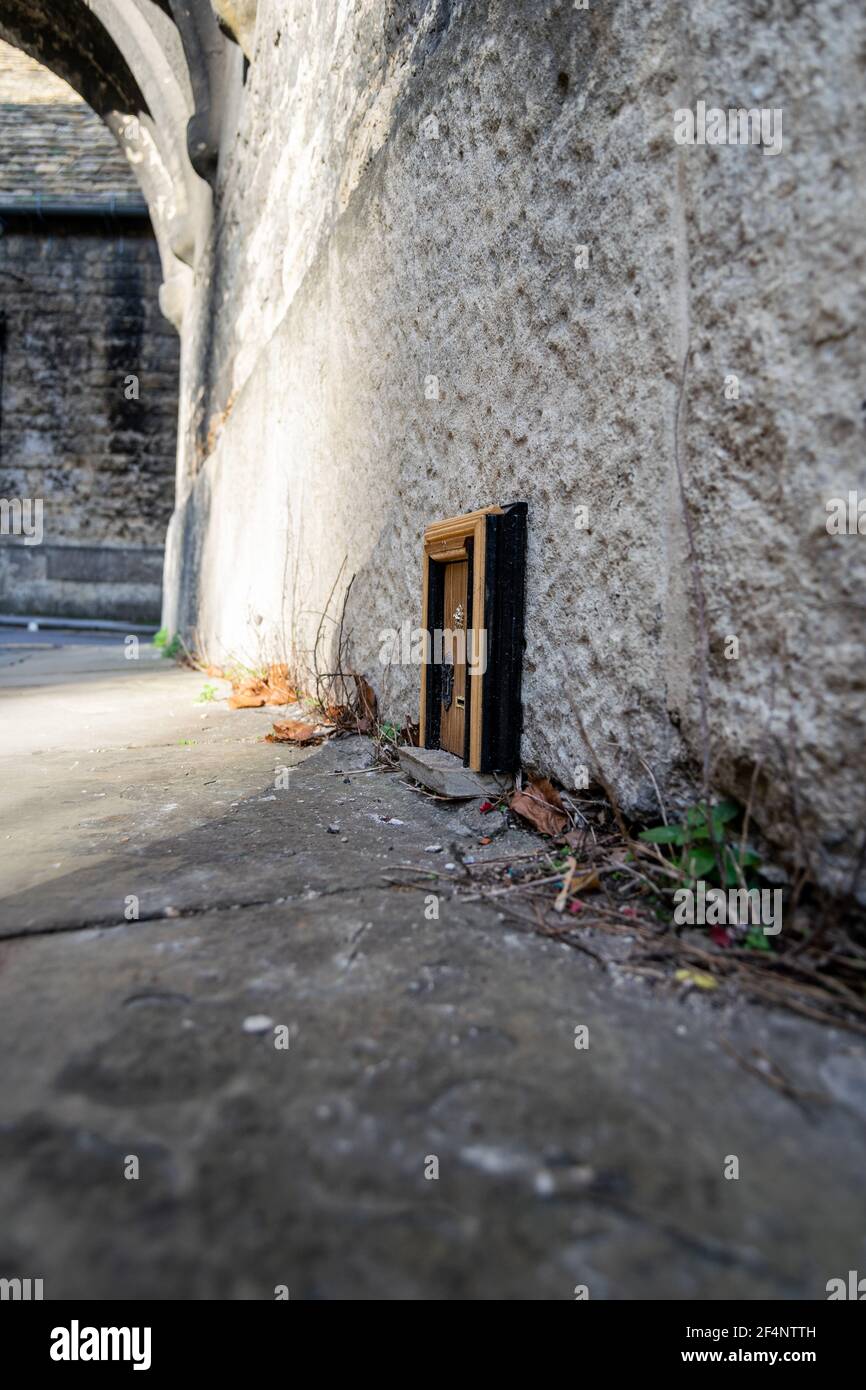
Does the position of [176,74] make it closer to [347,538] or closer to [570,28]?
[347,538]

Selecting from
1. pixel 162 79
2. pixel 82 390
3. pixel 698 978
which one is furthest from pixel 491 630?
pixel 82 390

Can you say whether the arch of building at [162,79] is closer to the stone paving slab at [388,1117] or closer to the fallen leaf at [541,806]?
the fallen leaf at [541,806]

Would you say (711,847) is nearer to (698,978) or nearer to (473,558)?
(698,978)

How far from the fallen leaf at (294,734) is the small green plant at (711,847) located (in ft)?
4.70

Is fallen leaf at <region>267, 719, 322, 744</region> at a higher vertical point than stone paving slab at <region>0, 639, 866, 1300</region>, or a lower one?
higher

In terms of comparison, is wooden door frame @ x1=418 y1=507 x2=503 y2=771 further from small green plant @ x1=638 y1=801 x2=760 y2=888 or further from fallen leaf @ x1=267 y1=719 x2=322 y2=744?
fallen leaf @ x1=267 y1=719 x2=322 y2=744

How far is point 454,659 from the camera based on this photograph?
71.9 inches

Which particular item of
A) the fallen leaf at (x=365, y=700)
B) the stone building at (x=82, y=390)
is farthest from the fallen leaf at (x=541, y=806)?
the stone building at (x=82, y=390)

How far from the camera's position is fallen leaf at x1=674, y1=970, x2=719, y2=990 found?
0.94 meters

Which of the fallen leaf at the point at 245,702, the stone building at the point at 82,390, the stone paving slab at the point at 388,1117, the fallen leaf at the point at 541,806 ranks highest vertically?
the stone building at the point at 82,390

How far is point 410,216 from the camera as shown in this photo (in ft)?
7.04

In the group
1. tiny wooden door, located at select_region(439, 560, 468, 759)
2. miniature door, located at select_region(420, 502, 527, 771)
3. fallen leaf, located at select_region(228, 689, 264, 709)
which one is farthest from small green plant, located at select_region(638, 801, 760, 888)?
fallen leaf, located at select_region(228, 689, 264, 709)

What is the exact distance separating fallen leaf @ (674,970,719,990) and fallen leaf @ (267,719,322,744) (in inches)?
64.5

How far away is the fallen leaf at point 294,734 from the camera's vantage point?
2461 millimetres
